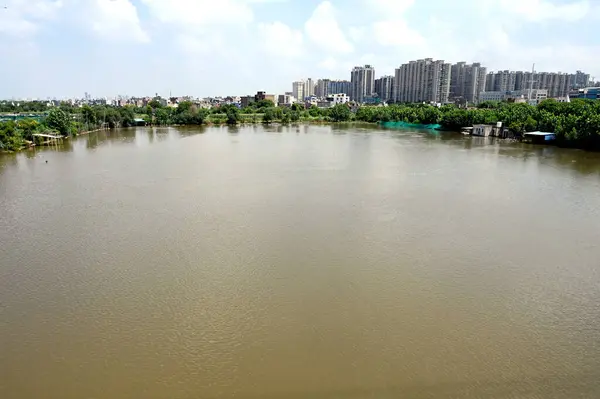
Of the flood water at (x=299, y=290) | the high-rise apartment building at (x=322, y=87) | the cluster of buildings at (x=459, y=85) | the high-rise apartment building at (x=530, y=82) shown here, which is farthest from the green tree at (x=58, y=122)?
the high-rise apartment building at (x=322, y=87)

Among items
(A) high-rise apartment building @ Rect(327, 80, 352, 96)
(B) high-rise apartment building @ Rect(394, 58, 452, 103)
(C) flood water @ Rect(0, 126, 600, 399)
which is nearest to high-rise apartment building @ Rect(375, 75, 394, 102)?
Result: (B) high-rise apartment building @ Rect(394, 58, 452, 103)

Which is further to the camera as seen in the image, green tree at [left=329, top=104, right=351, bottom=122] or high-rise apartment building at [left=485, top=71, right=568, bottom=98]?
high-rise apartment building at [left=485, top=71, right=568, bottom=98]

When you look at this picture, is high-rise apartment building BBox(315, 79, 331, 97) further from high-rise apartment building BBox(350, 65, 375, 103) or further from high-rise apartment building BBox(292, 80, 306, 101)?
high-rise apartment building BBox(350, 65, 375, 103)

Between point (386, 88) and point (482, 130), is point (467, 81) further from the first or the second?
point (482, 130)

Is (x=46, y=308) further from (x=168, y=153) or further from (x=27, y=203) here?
(x=168, y=153)

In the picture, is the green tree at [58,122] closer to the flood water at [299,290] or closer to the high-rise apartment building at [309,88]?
the flood water at [299,290]

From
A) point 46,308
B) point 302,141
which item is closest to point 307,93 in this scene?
point 302,141
